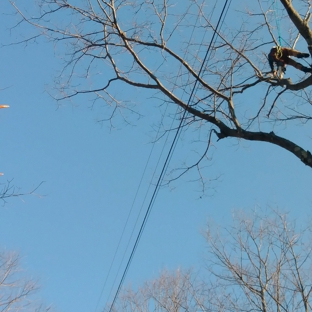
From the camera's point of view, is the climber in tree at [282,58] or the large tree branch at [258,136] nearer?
the large tree branch at [258,136]

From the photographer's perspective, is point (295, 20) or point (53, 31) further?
point (53, 31)

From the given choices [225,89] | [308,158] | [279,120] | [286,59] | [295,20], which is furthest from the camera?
[225,89]

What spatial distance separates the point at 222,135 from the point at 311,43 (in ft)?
4.65

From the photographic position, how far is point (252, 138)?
5117 mm

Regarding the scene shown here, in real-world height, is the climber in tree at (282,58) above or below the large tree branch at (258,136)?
above

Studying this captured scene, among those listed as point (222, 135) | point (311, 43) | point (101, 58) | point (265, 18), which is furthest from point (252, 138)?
point (101, 58)

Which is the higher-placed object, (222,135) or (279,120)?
(279,120)

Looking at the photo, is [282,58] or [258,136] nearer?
[258,136]

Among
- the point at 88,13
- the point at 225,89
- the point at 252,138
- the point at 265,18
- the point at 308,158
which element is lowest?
the point at 308,158

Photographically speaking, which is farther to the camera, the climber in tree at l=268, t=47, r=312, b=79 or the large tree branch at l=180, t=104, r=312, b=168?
the climber in tree at l=268, t=47, r=312, b=79

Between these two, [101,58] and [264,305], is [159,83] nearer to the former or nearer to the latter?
[101,58]

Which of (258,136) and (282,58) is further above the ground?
(282,58)

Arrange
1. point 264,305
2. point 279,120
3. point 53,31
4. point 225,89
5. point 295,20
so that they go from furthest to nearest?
1. point 264,305
2. point 53,31
3. point 225,89
4. point 279,120
5. point 295,20

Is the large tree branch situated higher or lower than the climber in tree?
lower
